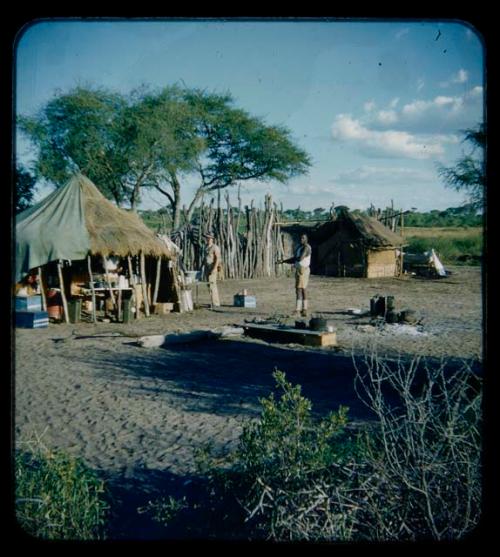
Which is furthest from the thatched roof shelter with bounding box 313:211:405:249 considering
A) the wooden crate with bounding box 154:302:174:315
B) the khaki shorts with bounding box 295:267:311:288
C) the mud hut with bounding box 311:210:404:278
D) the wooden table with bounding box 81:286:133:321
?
the wooden table with bounding box 81:286:133:321

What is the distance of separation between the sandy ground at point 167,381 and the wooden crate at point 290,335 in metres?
0.24

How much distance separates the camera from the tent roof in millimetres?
12242

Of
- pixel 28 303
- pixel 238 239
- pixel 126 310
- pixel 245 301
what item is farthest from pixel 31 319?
pixel 238 239

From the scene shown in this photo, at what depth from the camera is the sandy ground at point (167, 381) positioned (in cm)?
517

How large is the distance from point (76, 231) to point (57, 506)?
9.67 metres

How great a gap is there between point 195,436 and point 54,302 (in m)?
8.40

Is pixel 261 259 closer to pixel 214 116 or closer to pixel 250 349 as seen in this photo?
pixel 214 116

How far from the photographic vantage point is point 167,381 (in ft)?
24.5

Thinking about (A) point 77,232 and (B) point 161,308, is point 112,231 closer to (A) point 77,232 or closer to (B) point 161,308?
(A) point 77,232

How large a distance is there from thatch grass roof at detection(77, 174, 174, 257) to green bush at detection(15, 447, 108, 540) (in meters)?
9.13


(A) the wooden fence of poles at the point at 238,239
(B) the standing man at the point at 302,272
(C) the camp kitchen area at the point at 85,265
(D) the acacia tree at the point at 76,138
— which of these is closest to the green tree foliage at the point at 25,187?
(D) the acacia tree at the point at 76,138

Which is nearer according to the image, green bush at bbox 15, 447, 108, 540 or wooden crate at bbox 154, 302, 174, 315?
green bush at bbox 15, 447, 108, 540

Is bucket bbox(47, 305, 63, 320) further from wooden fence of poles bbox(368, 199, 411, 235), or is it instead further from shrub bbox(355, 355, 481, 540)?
wooden fence of poles bbox(368, 199, 411, 235)

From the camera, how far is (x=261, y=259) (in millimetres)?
24438
